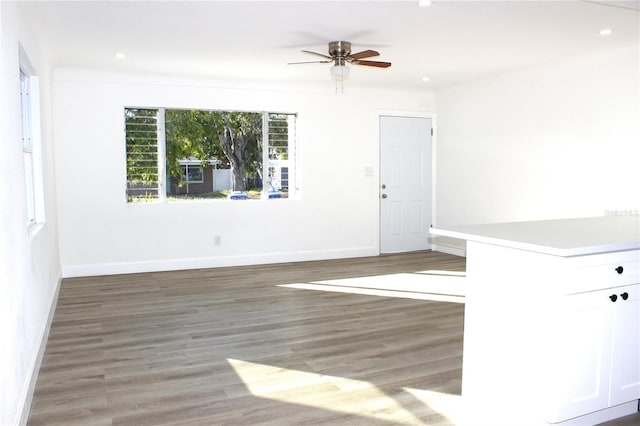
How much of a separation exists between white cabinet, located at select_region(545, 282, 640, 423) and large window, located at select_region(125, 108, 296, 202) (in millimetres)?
4970

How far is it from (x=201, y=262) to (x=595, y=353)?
16.3ft

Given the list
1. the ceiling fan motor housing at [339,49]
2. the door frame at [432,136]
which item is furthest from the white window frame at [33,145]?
the door frame at [432,136]

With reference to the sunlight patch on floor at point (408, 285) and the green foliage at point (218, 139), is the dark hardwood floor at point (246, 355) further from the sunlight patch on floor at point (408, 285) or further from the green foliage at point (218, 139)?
the green foliage at point (218, 139)

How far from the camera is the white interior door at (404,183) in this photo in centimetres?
741

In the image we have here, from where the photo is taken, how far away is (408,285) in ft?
17.9

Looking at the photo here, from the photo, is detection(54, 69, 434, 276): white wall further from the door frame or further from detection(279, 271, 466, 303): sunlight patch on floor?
detection(279, 271, 466, 303): sunlight patch on floor

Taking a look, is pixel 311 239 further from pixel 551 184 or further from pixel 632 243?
pixel 632 243


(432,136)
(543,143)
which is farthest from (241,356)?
(432,136)

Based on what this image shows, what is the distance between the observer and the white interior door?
741 centimetres

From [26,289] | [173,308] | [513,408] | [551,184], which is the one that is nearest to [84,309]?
[173,308]

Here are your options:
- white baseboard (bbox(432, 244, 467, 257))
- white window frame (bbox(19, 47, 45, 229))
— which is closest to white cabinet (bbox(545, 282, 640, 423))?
white window frame (bbox(19, 47, 45, 229))

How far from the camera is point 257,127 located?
6777mm

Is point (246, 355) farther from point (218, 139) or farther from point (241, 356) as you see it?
point (218, 139)

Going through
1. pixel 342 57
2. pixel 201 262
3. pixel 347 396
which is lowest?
pixel 347 396
